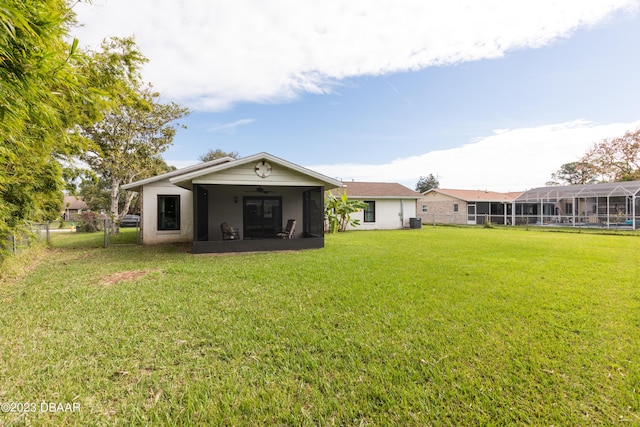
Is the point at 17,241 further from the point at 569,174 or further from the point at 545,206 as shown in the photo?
the point at 569,174

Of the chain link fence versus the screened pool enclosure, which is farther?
the screened pool enclosure

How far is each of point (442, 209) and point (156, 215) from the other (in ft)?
88.0

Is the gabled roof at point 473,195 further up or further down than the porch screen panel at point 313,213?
further up

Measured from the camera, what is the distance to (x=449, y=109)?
667 inches

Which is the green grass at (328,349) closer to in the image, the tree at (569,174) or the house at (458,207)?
the house at (458,207)

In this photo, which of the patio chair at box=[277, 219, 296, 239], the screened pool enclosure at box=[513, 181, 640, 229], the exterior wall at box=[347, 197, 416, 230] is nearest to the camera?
the patio chair at box=[277, 219, 296, 239]

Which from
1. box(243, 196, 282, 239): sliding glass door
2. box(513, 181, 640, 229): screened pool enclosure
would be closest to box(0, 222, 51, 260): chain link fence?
box(243, 196, 282, 239): sliding glass door

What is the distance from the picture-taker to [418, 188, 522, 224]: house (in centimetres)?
2838

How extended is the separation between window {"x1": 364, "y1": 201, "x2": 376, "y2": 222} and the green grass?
46.9 feet

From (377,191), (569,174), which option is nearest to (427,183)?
(569,174)

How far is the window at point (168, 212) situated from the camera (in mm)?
13406

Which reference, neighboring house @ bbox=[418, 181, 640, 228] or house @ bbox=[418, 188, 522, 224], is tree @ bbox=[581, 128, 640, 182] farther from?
house @ bbox=[418, 188, 522, 224]

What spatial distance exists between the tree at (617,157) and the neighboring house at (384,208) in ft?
91.4

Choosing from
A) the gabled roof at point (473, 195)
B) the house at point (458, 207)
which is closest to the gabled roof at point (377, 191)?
the house at point (458, 207)
